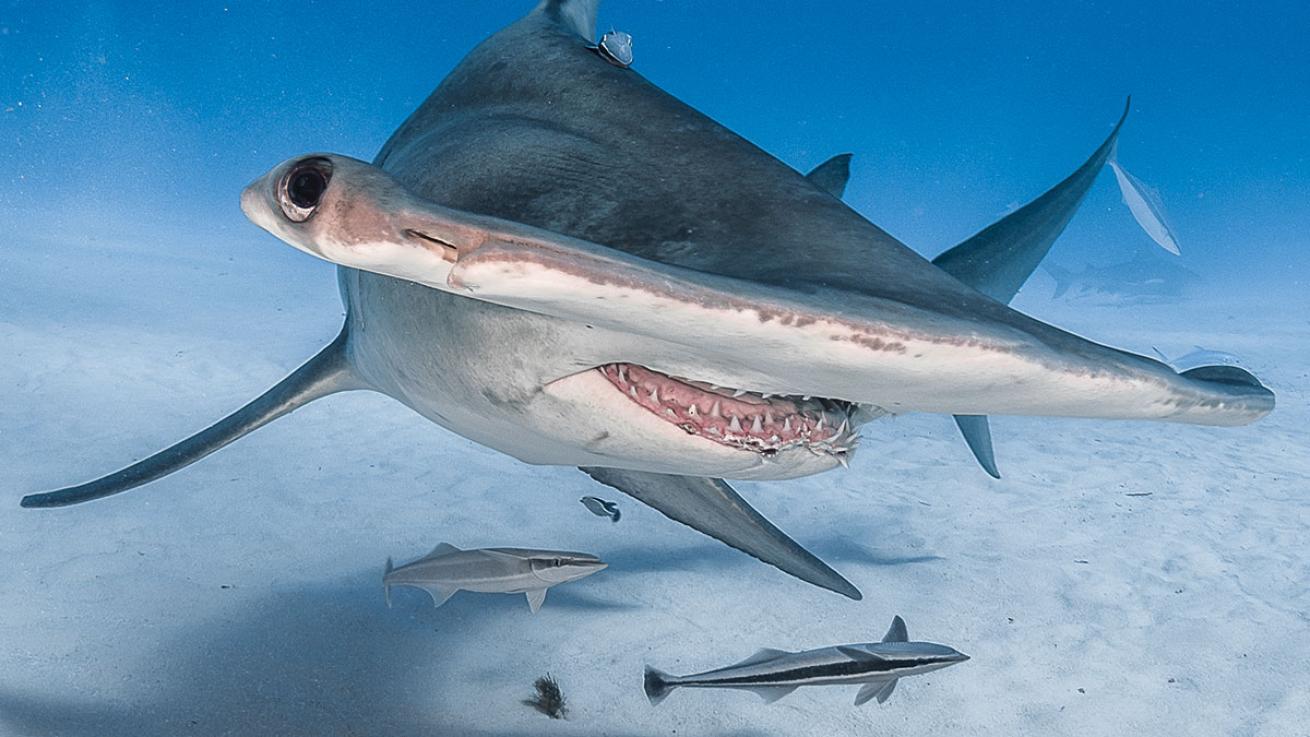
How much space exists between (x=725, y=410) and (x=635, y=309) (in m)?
0.75

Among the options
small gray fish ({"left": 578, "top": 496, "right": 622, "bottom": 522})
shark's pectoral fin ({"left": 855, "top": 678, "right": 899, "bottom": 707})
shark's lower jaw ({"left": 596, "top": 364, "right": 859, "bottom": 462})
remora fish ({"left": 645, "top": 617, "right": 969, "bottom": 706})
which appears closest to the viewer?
shark's lower jaw ({"left": 596, "top": 364, "right": 859, "bottom": 462})

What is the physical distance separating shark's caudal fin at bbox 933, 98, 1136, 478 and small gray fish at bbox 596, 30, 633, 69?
5.29 feet

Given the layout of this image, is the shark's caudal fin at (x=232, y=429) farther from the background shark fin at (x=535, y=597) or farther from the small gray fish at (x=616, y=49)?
the small gray fish at (x=616, y=49)

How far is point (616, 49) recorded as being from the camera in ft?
9.99

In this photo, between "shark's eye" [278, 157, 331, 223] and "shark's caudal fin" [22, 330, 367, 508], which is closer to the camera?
"shark's eye" [278, 157, 331, 223]

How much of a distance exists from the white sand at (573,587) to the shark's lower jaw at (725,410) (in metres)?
1.68

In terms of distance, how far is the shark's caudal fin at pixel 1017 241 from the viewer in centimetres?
362

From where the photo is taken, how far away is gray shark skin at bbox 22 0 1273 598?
1.05m

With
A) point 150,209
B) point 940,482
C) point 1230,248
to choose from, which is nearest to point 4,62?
point 150,209

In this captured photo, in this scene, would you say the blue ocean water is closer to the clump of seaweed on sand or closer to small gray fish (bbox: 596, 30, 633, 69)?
the clump of seaweed on sand

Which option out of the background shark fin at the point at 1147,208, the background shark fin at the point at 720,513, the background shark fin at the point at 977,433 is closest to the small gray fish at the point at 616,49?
the background shark fin at the point at 720,513

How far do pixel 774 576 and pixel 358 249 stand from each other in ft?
12.7

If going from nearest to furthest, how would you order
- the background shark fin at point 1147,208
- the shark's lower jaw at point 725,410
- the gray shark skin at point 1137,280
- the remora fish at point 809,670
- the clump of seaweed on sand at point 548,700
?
the shark's lower jaw at point 725,410, the remora fish at point 809,670, the clump of seaweed on sand at point 548,700, the background shark fin at point 1147,208, the gray shark skin at point 1137,280

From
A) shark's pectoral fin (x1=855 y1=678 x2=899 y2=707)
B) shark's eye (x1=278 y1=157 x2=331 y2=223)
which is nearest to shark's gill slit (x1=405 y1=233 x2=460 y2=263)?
shark's eye (x1=278 y1=157 x2=331 y2=223)
